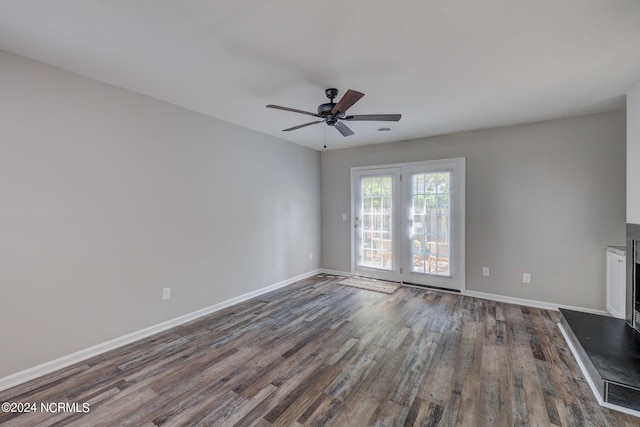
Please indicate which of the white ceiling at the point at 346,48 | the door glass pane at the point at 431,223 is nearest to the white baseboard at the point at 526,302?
the door glass pane at the point at 431,223

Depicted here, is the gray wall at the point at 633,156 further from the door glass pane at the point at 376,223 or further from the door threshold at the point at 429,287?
the door glass pane at the point at 376,223

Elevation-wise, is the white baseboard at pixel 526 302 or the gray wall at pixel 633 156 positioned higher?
the gray wall at pixel 633 156

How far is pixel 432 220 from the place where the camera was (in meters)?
4.40

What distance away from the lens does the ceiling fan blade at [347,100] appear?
2.07m

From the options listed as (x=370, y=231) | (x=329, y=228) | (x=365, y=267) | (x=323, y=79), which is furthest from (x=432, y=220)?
(x=323, y=79)

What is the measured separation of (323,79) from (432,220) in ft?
9.68

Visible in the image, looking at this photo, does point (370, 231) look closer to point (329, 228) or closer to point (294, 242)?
point (329, 228)

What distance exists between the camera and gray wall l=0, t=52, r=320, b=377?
213cm

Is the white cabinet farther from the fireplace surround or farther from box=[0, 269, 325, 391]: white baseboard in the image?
box=[0, 269, 325, 391]: white baseboard

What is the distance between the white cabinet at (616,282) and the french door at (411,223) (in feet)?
5.14

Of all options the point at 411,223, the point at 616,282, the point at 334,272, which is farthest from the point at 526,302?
the point at 334,272

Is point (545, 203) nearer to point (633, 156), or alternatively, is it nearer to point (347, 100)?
point (633, 156)

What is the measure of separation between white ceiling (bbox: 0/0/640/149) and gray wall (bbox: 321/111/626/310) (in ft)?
1.81

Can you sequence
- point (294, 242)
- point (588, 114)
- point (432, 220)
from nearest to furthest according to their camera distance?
point (588, 114) < point (432, 220) < point (294, 242)
